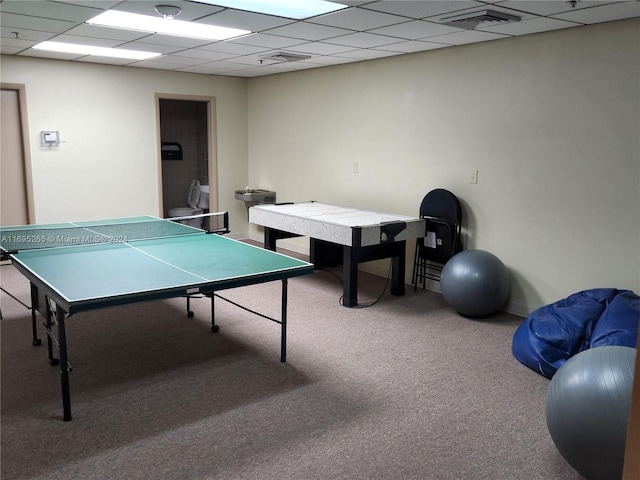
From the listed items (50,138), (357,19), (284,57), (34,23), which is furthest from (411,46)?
(50,138)

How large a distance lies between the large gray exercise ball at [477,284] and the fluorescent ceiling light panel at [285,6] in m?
2.35

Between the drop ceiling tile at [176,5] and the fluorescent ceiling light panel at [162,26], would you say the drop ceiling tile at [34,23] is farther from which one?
the drop ceiling tile at [176,5]

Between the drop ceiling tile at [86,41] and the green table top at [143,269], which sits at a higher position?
the drop ceiling tile at [86,41]

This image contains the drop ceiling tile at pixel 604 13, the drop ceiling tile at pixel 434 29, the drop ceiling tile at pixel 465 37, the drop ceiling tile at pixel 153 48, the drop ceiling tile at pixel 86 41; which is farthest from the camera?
the drop ceiling tile at pixel 153 48

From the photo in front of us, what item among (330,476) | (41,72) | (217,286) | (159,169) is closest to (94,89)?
(41,72)

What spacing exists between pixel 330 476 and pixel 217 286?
1.21m

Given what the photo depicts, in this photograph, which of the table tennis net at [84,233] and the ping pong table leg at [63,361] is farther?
the table tennis net at [84,233]

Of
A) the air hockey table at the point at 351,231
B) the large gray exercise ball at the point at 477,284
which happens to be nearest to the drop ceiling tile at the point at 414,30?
the air hockey table at the point at 351,231

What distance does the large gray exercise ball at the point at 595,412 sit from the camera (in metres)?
2.22

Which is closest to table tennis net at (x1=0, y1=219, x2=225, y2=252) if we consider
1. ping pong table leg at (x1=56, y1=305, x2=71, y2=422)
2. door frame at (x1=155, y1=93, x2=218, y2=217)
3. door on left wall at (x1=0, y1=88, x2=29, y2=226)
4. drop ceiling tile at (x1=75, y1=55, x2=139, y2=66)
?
ping pong table leg at (x1=56, y1=305, x2=71, y2=422)

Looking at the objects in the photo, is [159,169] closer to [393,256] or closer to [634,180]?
[393,256]

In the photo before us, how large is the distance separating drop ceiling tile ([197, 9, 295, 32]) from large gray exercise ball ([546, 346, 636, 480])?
3.07m

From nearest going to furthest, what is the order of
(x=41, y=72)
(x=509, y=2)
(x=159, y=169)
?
(x=509, y=2)
(x=41, y=72)
(x=159, y=169)

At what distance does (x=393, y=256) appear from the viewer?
5.38m
